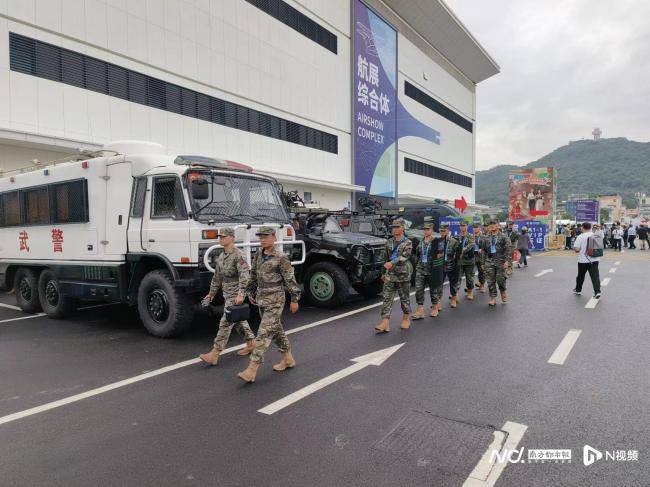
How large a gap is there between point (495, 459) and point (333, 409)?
4.78ft

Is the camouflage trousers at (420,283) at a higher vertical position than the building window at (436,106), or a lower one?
lower

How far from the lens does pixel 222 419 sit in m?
3.91

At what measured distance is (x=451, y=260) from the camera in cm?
917

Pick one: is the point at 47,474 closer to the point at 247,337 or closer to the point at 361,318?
the point at 247,337

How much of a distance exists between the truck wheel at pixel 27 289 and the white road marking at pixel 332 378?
6.93m

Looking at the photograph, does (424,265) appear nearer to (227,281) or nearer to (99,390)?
(227,281)

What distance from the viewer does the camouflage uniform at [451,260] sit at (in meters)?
8.58

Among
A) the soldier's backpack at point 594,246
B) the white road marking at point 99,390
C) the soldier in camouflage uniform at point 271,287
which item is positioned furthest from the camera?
the soldier's backpack at point 594,246

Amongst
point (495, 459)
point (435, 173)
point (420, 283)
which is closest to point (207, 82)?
point (420, 283)

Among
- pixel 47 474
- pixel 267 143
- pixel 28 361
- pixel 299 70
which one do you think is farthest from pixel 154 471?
pixel 299 70

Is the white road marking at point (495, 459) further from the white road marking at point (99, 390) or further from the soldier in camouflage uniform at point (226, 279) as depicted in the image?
the white road marking at point (99, 390)

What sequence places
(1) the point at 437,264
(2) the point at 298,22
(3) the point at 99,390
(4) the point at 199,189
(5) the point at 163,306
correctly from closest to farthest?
1. (3) the point at 99,390
2. (4) the point at 199,189
3. (5) the point at 163,306
4. (1) the point at 437,264
5. (2) the point at 298,22

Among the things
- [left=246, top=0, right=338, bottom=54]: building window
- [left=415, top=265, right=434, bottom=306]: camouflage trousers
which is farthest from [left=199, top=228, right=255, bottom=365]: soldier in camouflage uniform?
[left=246, top=0, right=338, bottom=54]: building window

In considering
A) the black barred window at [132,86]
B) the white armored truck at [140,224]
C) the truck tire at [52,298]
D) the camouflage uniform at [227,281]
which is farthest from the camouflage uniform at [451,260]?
the black barred window at [132,86]
